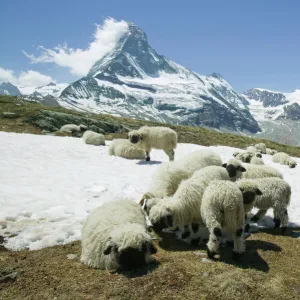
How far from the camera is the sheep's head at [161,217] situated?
32.3 ft

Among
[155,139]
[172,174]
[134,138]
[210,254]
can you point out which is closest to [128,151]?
[134,138]

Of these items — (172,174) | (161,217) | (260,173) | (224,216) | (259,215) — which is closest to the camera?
(224,216)

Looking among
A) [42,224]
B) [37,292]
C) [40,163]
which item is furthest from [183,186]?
[40,163]

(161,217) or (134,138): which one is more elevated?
(134,138)

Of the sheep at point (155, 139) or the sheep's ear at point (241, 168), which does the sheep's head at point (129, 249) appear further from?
the sheep at point (155, 139)

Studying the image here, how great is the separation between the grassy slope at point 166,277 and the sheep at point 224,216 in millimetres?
404

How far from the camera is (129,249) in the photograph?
768 cm

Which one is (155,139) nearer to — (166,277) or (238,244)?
(238,244)

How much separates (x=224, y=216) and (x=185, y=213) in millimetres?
1686

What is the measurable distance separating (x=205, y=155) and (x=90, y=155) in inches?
414

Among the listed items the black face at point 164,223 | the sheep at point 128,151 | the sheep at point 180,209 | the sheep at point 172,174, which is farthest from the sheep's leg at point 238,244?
the sheep at point 128,151

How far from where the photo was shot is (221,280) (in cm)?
695

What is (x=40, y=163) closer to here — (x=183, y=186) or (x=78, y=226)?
(x=78, y=226)

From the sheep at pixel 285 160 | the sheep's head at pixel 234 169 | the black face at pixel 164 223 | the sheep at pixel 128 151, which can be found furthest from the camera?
the sheep at pixel 285 160
